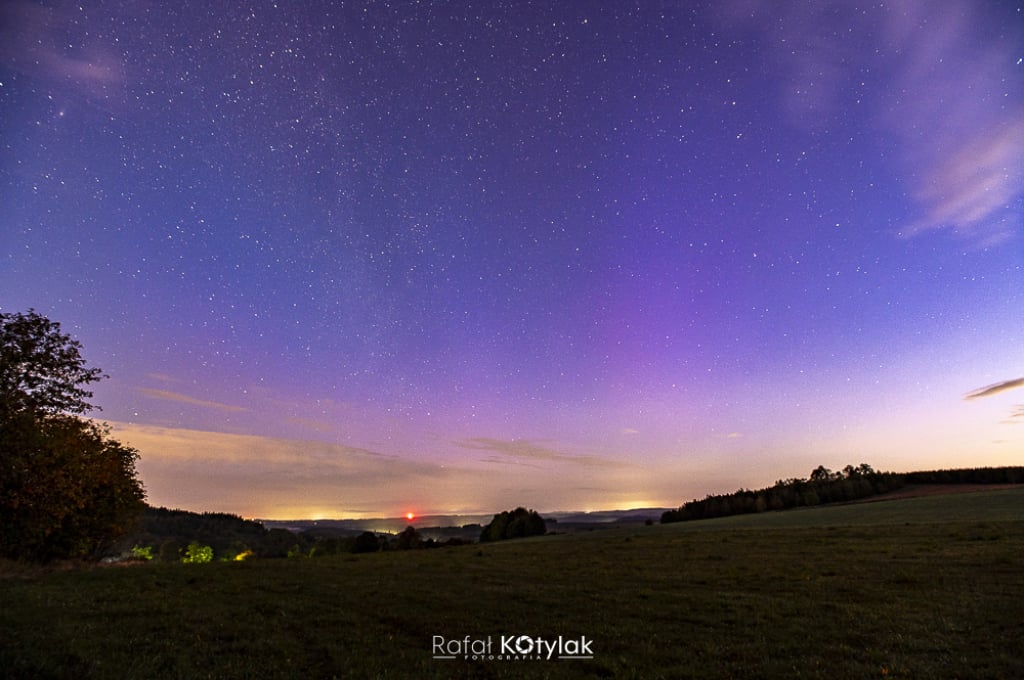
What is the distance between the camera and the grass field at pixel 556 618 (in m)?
13.5

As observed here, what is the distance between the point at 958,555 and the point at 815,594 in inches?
714

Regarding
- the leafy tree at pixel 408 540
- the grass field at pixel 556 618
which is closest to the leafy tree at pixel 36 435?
the grass field at pixel 556 618

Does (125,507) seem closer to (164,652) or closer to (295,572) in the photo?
(295,572)

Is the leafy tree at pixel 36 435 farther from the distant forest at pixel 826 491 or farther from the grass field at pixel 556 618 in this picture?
the distant forest at pixel 826 491

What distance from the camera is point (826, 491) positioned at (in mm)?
132000

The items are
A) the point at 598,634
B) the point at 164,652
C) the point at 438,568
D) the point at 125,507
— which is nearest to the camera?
the point at 164,652

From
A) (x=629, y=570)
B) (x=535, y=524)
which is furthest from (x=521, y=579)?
(x=535, y=524)

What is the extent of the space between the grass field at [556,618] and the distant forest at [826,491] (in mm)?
105625

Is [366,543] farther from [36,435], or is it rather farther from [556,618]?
[556,618]

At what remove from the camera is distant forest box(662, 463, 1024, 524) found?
128m

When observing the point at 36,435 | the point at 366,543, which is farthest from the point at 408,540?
the point at 36,435

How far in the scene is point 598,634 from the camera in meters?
17.6

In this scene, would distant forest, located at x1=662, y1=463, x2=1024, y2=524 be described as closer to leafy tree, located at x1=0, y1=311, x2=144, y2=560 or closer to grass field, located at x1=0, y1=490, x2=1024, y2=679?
grass field, located at x1=0, y1=490, x2=1024, y2=679

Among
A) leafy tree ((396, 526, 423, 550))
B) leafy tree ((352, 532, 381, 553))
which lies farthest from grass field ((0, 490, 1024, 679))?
leafy tree ((352, 532, 381, 553))
